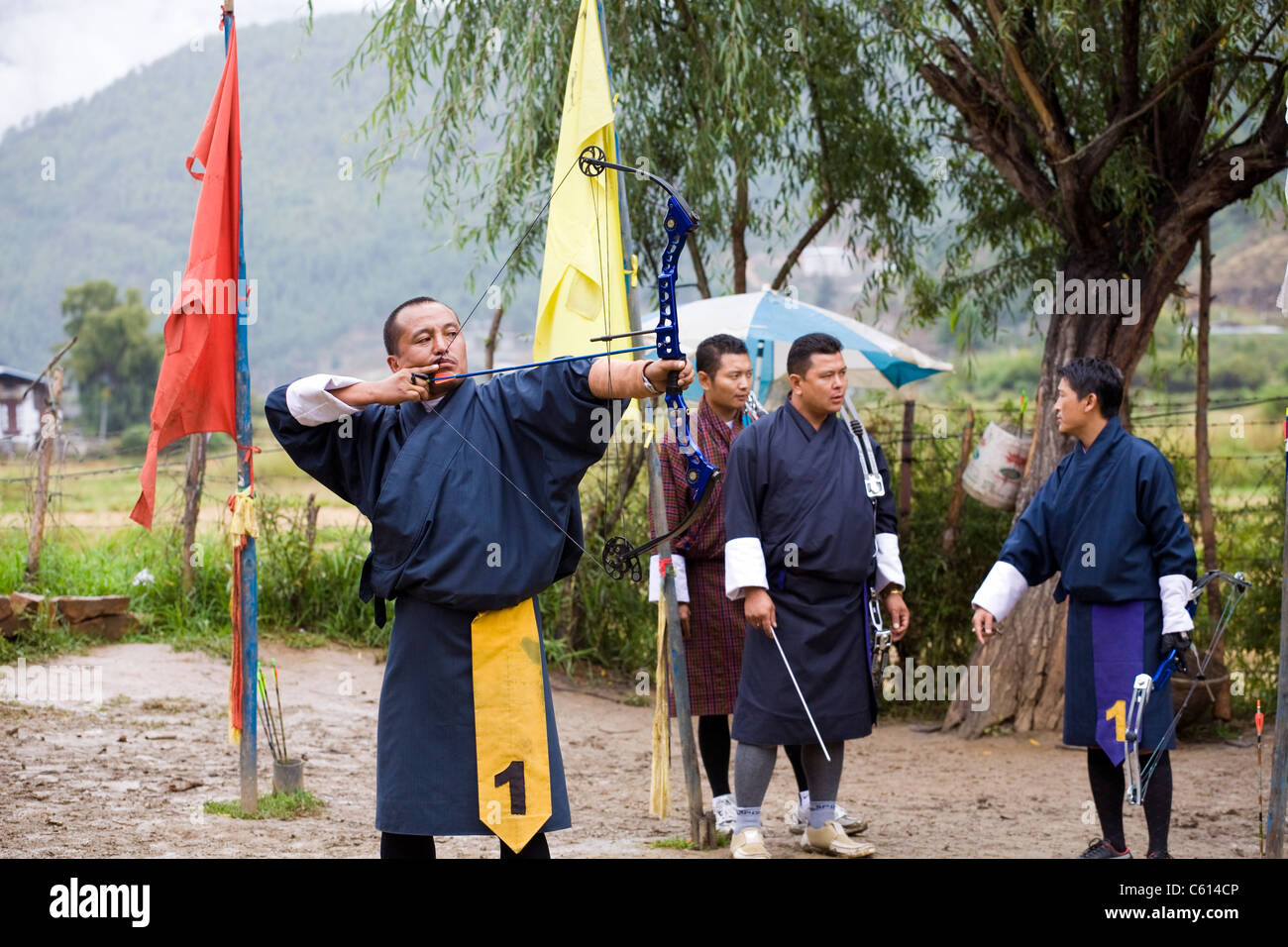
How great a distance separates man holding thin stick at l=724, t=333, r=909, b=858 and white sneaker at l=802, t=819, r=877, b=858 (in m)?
0.01

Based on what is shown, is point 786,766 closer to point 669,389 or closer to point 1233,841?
point 1233,841

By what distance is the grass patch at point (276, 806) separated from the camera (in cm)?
513

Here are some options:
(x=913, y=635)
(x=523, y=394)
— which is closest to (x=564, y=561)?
(x=523, y=394)

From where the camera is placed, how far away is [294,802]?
530 centimetres

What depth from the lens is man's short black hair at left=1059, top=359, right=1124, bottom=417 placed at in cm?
421

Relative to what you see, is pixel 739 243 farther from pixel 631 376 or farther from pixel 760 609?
pixel 631 376

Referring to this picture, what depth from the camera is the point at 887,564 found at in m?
4.51

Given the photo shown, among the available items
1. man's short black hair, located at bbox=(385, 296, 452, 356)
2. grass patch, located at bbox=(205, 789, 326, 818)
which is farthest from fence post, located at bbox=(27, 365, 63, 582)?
man's short black hair, located at bbox=(385, 296, 452, 356)

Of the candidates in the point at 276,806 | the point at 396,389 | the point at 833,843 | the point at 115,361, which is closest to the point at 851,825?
the point at 833,843

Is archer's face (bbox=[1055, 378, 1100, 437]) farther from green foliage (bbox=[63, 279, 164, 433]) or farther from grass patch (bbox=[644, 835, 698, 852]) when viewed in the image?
green foliage (bbox=[63, 279, 164, 433])

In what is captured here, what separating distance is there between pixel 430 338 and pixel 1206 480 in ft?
19.1

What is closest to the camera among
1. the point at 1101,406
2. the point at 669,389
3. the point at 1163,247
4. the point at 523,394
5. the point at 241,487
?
the point at 669,389

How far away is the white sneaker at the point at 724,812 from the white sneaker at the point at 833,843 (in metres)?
0.35

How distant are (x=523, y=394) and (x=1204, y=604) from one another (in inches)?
250
